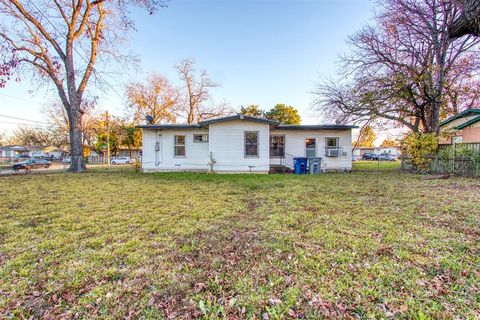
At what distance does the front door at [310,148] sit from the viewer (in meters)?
14.1

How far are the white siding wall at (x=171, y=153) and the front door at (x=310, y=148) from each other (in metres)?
6.52

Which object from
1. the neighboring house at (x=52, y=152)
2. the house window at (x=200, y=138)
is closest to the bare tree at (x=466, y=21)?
the house window at (x=200, y=138)

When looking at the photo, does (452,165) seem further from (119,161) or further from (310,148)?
(119,161)

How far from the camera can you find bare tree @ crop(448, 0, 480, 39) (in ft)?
27.3

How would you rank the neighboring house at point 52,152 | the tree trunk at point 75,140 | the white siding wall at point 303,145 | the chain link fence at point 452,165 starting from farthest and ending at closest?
the neighboring house at point 52,152, the white siding wall at point 303,145, the tree trunk at point 75,140, the chain link fence at point 452,165

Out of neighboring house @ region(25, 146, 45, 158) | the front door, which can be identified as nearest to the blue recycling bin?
the front door

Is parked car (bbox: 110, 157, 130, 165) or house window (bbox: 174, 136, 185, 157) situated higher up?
house window (bbox: 174, 136, 185, 157)

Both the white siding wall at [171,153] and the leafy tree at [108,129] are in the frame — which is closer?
the white siding wall at [171,153]

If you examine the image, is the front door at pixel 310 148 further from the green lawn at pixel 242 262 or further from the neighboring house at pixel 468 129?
the green lawn at pixel 242 262

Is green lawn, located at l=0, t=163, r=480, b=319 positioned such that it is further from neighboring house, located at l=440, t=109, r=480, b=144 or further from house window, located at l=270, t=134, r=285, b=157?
neighboring house, located at l=440, t=109, r=480, b=144

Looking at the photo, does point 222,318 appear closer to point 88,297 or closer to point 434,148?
point 88,297

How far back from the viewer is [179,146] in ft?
44.6

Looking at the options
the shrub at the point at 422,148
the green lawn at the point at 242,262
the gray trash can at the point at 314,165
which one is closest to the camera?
the green lawn at the point at 242,262

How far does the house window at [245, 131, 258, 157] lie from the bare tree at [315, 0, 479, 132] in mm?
6014
